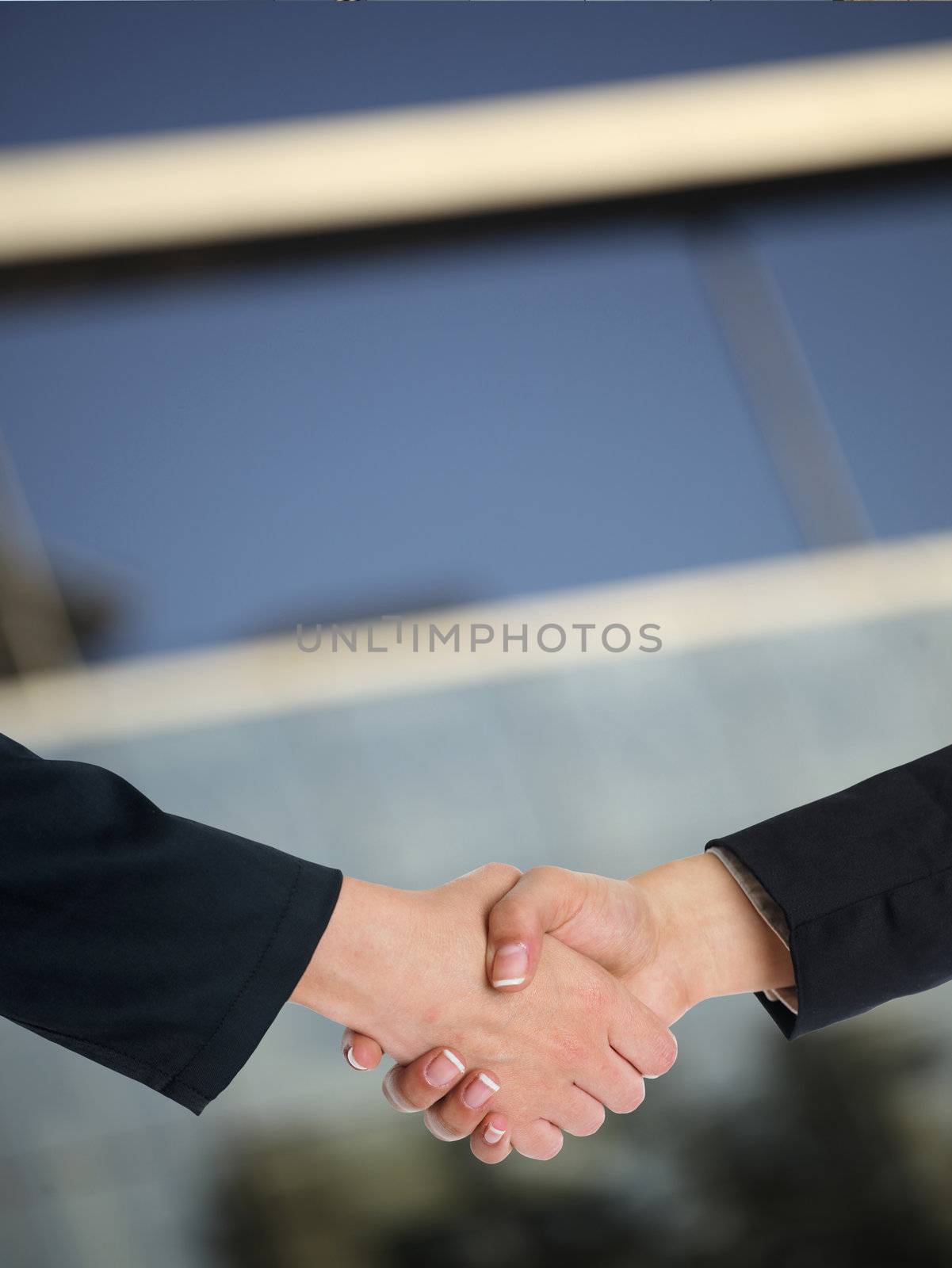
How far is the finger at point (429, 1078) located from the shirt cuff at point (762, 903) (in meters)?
0.34

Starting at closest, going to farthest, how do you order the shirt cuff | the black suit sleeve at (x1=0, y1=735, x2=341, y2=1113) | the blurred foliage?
the black suit sleeve at (x1=0, y1=735, x2=341, y2=1113)
the shirt cuff
the blurred foliage

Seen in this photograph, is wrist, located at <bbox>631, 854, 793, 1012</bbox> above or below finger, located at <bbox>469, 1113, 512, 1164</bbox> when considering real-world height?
above

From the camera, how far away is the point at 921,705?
9.30 feet

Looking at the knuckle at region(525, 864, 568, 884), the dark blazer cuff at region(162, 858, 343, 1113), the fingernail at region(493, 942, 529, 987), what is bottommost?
the fingernail at region(493, 942, 529, 987)

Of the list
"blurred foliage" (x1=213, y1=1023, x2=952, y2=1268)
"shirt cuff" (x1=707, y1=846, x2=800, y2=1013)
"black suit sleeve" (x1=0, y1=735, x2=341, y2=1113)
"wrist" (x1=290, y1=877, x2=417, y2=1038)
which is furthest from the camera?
"blurred foliage" (x1=213, y1=1023, x2=952, y2=1268)

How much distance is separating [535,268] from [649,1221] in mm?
2413

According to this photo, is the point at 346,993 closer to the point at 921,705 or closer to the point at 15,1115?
the point at 15,1115

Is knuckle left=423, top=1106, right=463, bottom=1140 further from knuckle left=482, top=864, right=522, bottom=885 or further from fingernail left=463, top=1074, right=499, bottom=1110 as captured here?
knuckle left=482, top=864, right=522, bottom=885

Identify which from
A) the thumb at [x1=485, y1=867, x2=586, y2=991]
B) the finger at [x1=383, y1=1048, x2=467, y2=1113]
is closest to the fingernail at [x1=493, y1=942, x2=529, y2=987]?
the thumb at [x1=485, y1=867, x2=586, y2=991]

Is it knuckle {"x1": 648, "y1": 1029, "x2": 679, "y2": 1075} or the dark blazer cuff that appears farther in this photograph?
knuckle {"x1": 648, "y1": 1029, "x2": 679, "y2": 1075}

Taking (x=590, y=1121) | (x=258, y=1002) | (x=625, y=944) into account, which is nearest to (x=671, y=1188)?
(x=590, y=1121)

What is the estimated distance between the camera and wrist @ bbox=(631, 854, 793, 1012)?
4.00 feet

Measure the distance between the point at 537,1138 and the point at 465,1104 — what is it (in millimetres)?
116

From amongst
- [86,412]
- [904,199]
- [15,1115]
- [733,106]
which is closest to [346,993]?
[15,1115]
